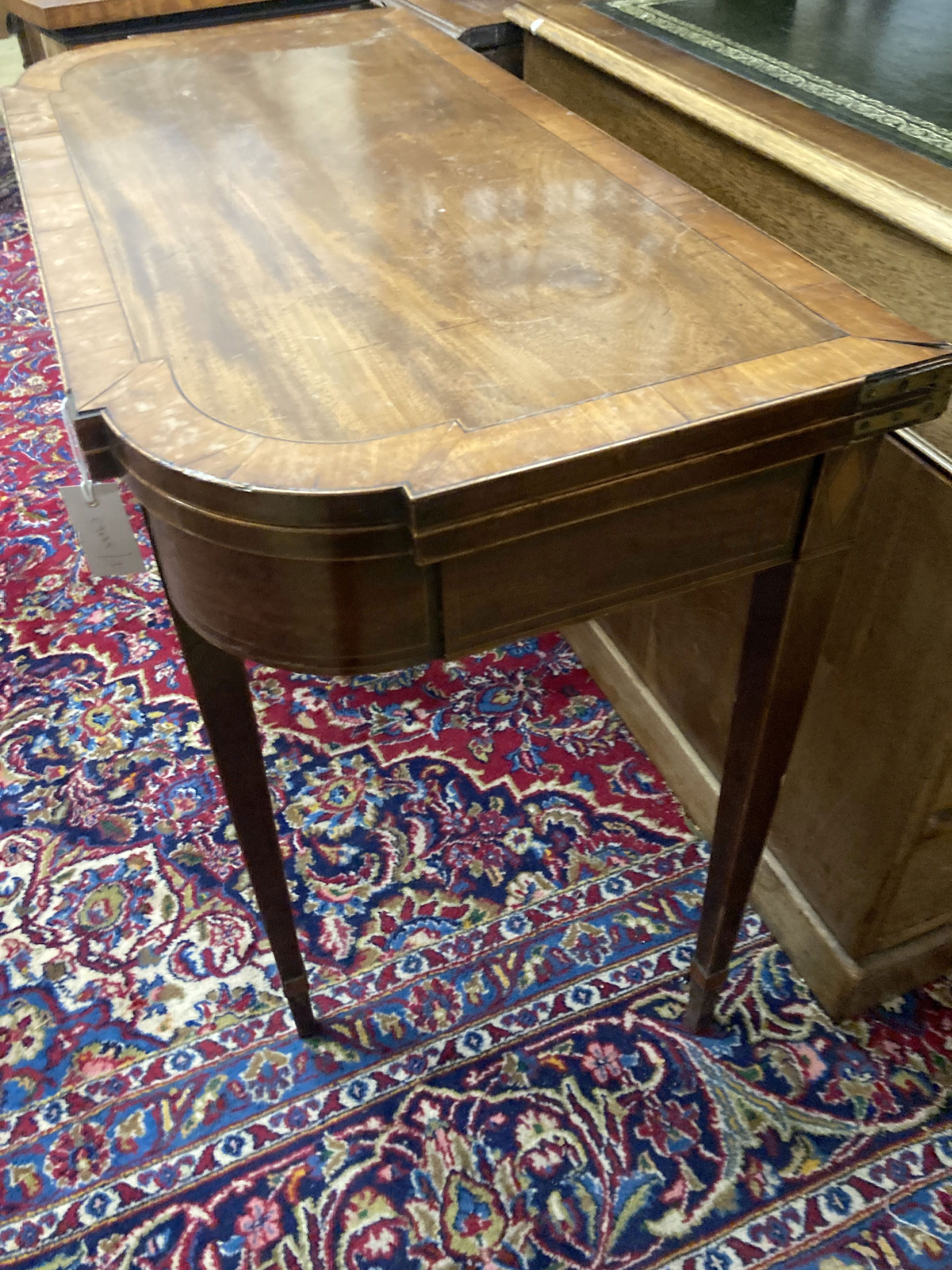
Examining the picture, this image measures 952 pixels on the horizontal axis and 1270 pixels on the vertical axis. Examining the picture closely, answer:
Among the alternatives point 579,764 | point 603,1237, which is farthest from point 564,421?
point 579,764

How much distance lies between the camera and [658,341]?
0.72 metres

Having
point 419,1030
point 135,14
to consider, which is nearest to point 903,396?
point 419,1030

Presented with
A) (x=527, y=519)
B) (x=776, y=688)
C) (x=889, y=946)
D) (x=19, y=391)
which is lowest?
(x=19, y=391)

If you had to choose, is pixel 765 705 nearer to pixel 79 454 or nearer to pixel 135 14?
pixel 79 454

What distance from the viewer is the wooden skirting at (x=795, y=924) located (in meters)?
1.19

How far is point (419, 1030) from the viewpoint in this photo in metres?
1.21

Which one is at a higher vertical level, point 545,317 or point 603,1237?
point 545,317

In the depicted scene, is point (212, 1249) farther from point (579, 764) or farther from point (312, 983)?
point (579, 764)

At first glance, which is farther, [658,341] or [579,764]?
[579,764]

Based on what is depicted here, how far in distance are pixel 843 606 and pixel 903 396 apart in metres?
0.39

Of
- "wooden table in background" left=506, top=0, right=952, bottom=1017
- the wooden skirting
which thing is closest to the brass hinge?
"wooden table in background" left=506, top=0, right=952, bottom=1017

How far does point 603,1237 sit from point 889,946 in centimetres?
47

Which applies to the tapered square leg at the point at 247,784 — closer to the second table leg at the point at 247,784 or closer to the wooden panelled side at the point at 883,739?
the second table leg at the point at 247,784

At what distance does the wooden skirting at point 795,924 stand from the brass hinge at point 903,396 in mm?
391
